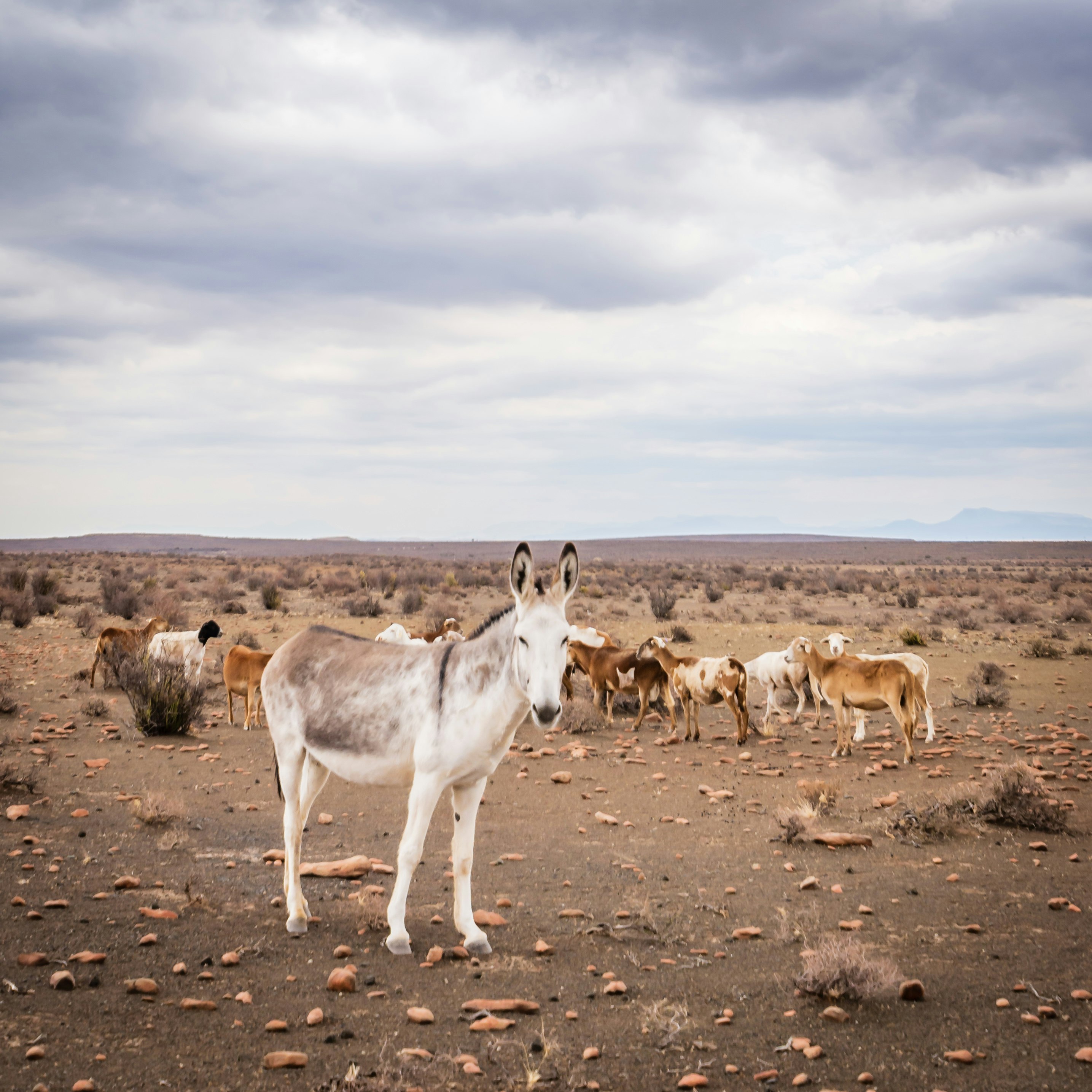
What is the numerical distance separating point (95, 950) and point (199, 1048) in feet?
5.80

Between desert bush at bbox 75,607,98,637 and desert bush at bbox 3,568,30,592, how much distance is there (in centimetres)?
694

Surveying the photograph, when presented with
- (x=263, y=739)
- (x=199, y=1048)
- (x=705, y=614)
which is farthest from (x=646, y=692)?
(x=705, y=614)

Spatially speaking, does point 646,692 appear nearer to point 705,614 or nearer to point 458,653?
point 458,653

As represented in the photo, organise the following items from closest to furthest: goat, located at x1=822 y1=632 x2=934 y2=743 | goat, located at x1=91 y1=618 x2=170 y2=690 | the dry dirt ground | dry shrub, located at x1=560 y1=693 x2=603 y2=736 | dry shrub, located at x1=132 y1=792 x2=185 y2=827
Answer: the dry dirt ground, dry shrub, located at x1=132 y1=792 x2=185 y2=827, goat, located at x1=822 y1=632 x2=934 y2=743, dry shrub, located at x1=560 y1=693 x2=603 y2=736, goat, located at x1=91 y1=618 x2=170 y2=690

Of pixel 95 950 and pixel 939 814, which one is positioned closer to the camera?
pixel 95 950

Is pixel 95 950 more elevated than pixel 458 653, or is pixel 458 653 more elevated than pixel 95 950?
pixel 458 653

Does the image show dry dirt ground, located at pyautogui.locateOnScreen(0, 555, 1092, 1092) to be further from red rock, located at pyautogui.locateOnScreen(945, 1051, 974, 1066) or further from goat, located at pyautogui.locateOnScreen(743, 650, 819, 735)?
goat, located at pyautogui.locateOnScreen(743, 650, 819, 735)

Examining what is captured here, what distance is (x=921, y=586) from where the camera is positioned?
54719 millimetres

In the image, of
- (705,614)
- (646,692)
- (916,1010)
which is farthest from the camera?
(705,614)

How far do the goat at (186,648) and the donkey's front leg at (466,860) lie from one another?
1151 cm

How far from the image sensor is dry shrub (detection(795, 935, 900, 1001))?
5.88m

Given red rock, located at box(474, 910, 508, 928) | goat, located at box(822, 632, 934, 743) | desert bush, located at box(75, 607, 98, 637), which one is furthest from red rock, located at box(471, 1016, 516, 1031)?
desert bush, located at box(75, 607, 98, 637)

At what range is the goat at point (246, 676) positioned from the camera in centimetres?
1548

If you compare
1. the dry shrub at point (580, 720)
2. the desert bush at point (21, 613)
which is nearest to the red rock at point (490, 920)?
the dry shrub at point (580, 720)
